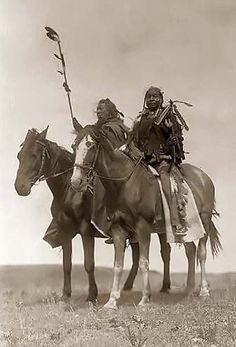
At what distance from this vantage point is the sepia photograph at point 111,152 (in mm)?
1762

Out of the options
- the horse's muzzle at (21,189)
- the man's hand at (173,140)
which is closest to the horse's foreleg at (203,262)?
the man's hand at (173,140)

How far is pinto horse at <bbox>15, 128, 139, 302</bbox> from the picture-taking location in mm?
1785

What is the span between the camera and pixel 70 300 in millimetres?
1771

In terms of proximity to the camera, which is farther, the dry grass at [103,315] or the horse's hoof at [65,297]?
the horse's hoof at [65,297]

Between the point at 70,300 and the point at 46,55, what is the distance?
62 centimetres

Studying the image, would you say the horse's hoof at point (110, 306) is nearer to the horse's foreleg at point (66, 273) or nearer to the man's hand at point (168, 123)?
the horse's foreleg at point (66, 273)

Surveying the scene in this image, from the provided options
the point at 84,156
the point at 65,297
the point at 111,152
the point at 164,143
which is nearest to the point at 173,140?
the point at 164,143

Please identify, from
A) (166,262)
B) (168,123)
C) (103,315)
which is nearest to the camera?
(103,315)

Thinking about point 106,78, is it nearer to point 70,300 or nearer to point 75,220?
point 75,220

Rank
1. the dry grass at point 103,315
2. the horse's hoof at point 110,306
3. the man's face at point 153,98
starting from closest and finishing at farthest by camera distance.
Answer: the dry grass at point 103,315 → the horse's hoof at point 110,306 → the man's face at point 153,98

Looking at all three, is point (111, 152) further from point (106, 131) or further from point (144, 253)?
point (144, 253)

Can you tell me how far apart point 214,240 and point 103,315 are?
0.36 metres

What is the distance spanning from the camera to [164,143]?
6.36ft

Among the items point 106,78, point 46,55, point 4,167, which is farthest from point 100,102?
point 4,167
